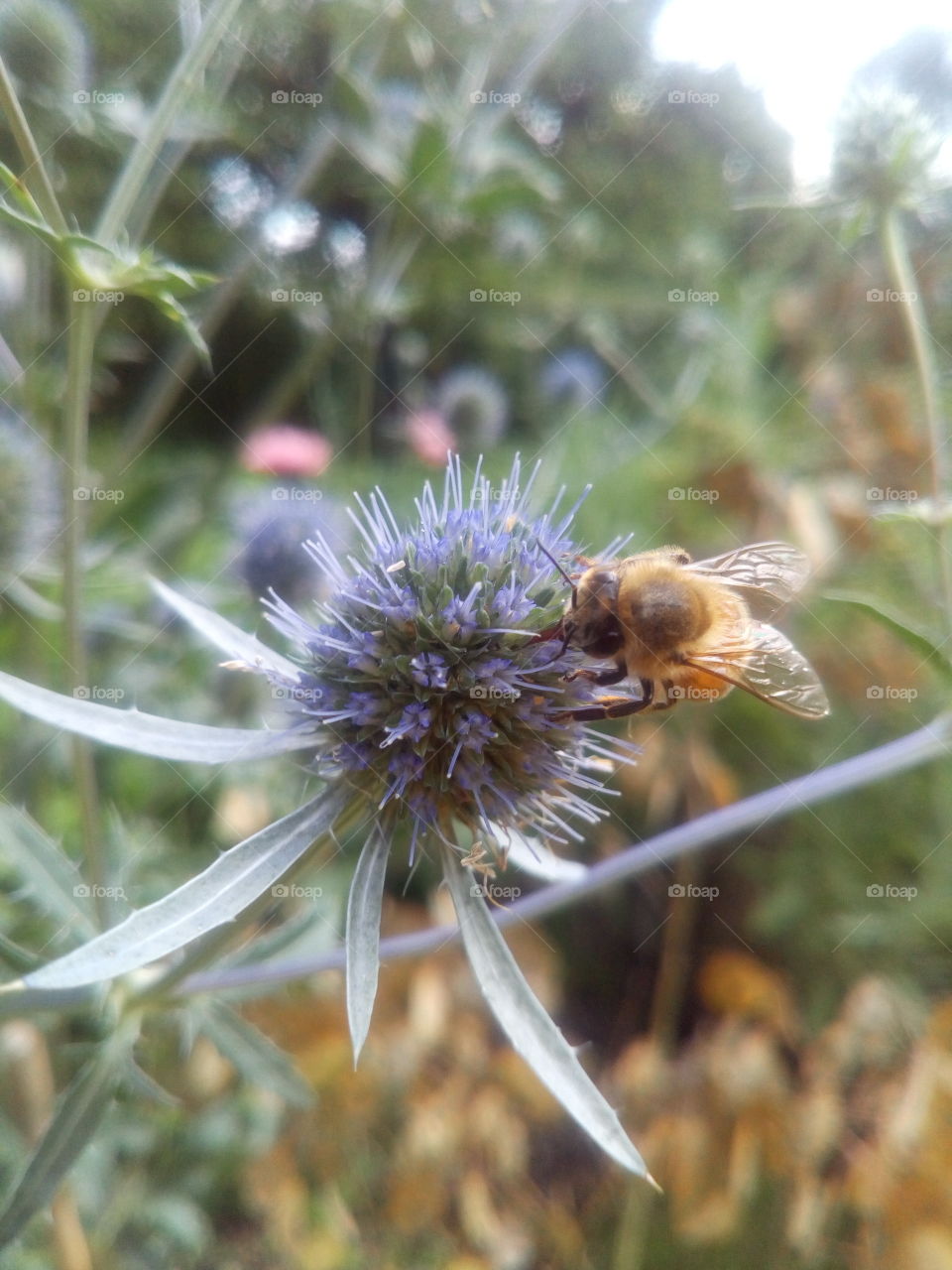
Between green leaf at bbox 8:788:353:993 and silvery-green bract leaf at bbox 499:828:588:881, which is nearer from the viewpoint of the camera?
green leaf at bbox 8:788:353:993

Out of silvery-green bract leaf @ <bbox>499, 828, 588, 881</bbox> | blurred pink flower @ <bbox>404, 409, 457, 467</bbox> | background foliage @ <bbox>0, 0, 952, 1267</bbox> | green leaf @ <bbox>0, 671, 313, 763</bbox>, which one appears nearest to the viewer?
green leaf @ <bbox>0, 671, 313, 763</bbox>

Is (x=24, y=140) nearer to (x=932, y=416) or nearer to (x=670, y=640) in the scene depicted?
(x=670, y=640)

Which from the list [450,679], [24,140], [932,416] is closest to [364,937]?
[450,679]

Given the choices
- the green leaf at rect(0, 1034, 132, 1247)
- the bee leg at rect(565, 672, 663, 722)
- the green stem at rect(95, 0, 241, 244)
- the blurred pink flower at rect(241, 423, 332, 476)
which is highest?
the blurred pink flower at rect(241, 423, 332, 476)

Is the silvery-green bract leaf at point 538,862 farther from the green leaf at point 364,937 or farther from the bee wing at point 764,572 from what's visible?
the bee wing at point 764,572

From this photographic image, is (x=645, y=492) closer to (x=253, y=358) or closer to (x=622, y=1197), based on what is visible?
(x=253, y=358)

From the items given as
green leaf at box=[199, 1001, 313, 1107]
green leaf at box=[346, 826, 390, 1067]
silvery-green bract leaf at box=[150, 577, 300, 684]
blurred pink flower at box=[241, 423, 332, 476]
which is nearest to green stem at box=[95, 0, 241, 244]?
silvery-green bract leaf at box=[150, 577, 300, 684]

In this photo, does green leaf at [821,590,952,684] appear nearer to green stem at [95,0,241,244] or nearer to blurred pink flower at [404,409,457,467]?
green stem at [95,0,241,244]
